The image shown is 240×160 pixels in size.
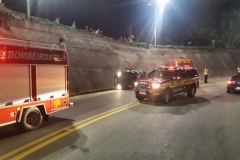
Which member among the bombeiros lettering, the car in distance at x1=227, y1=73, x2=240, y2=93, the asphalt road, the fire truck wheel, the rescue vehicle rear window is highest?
the bombeiros lettering

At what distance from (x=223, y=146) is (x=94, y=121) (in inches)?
163

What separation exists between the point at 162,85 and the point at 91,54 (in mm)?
12922

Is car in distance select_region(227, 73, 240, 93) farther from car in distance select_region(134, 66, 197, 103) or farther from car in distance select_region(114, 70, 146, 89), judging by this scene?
car in distance select_region(114, 70, 146, 89)

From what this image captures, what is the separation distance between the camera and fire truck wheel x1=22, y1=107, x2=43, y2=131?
722 cm

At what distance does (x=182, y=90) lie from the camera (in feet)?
45.6

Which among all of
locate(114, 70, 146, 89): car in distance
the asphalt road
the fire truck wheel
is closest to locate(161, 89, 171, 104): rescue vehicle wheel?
the asphalt road

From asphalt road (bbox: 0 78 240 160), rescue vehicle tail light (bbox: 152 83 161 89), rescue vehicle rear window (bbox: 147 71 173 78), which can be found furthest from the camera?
rescue vehicle rear window (bbox: 147 71 173 78)

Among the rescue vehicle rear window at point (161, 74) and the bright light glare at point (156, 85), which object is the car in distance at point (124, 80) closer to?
the rescue vehicle rear window at point (161, 74)

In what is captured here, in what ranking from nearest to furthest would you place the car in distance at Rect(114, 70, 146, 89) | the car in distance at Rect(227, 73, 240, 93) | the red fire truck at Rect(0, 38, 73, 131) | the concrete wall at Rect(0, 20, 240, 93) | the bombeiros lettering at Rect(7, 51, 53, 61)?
the red fire truck at Rect(0, 38, 73, 131)
the bombeiros lettering at Rect(7, 51, 53, 61)
the car in distance at Rect(227, 73, 240, 93)
the concrete wall at Rect(0, 20, 240, 93)
the car in distance at Rect(114, 70, 146, 89)

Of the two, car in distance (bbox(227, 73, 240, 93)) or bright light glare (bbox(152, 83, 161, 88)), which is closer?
bright light glare (bbox(152, 83, 161, 88))

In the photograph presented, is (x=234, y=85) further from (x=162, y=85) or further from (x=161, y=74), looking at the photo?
(x=162, y=85)

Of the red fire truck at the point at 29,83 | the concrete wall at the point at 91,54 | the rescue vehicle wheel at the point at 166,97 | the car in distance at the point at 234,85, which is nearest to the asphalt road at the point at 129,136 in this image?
the red fire truck at the point at 29,83

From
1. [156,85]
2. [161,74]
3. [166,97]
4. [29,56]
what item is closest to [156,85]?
[156,85]

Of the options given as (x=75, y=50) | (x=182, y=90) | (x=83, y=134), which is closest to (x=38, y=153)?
(x=83, y=134)
